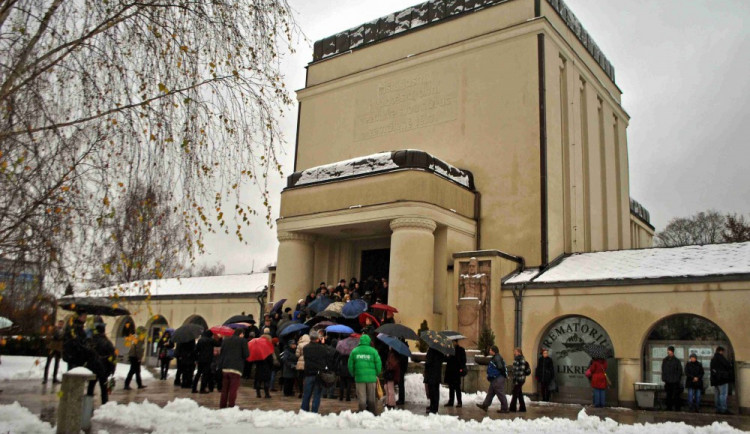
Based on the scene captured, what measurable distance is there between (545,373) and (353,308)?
20.6 ft

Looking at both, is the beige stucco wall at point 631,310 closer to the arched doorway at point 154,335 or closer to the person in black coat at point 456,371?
the person in black coat at point 456,371

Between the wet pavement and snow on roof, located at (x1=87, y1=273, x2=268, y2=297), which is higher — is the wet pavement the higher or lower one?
the lower one

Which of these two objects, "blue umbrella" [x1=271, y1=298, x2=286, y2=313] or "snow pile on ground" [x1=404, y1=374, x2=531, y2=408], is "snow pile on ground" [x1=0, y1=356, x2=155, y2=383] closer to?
"blue umbrella" [x1=271, y1=298, x2=286, y2=313]

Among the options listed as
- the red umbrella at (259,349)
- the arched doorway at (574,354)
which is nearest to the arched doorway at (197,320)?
the red umbrella at (259,349)

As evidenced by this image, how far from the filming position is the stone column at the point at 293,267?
2700cm

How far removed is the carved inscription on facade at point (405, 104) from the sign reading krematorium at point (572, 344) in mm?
10888

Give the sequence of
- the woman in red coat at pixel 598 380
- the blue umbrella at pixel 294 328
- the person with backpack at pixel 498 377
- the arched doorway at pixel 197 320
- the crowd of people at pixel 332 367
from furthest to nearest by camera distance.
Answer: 1. the arched doorway at pixel 197 320
2. the woman in red coat at pixel 598 380
3. the blue umbrella at pixel 294 328
4. the person with backpack at pixel 498 377
5. the crowd of people at pixel 332 367

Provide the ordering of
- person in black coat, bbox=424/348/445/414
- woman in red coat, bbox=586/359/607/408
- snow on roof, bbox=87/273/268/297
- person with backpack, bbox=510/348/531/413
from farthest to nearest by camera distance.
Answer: snow on roof, bbox=87/273/268/297, woman in red coat, bbox=586/359/607/408, person with backpack, bbox=510/348/531/413, person in black coat, bbox=424/348/445/414

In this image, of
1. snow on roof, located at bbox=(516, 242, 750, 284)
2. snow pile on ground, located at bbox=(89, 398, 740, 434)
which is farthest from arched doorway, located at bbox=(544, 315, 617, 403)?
snow pile on ground, located at bbox=(89, 398, 740, 434)

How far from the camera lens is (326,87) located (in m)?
33.7

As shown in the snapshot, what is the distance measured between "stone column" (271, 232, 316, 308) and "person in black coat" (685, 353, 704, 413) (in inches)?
578

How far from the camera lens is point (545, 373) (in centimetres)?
2059

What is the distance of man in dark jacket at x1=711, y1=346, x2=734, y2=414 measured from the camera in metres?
17.2

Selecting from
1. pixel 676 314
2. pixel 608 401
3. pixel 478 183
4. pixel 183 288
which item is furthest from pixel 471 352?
pixel 183 288
